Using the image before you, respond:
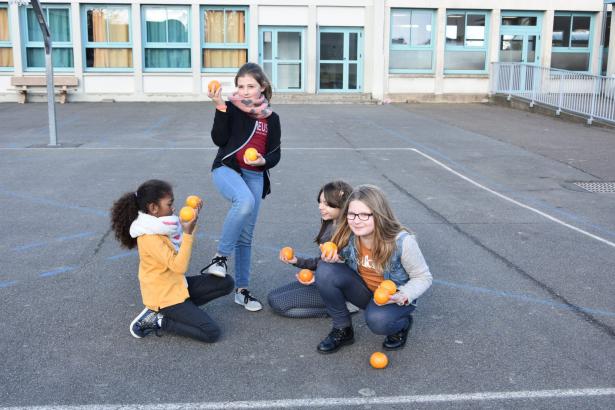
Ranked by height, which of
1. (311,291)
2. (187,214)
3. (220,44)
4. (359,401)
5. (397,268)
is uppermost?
(220,44)

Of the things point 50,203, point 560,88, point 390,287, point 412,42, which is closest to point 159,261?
point 390,287

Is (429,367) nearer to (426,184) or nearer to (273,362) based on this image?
(273,362)

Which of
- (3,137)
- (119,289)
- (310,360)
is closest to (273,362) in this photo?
(310,360)

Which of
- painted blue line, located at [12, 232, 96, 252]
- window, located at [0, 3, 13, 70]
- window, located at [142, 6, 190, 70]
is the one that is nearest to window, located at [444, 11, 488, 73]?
window, located at [142, 6, 190, 70]

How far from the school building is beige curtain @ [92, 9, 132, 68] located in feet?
0.13

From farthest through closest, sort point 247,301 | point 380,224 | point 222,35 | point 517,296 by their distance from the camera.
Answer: point 222,35 < point 517,296 < point 247,301 < point 380,224

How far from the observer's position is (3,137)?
15.9 meters

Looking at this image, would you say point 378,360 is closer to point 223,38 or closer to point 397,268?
point 397,268

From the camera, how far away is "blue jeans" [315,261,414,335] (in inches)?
173

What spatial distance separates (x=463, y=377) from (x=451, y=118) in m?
18.2

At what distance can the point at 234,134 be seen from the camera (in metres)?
5.07

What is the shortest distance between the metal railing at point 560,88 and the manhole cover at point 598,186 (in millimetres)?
8435

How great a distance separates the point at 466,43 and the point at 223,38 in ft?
33.4

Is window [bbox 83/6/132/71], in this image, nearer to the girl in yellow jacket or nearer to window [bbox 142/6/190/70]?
window [bbox 142/6/190/70]
